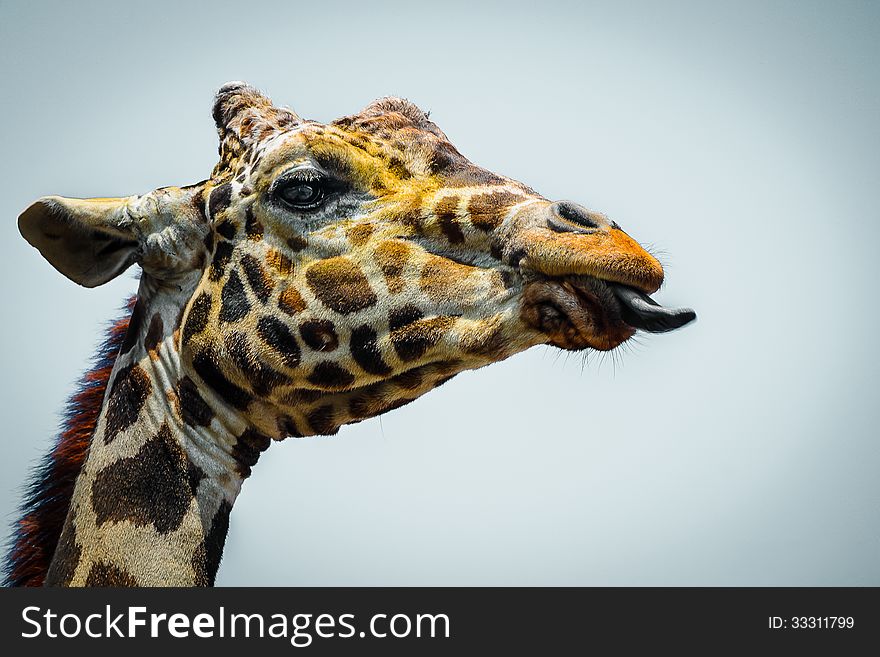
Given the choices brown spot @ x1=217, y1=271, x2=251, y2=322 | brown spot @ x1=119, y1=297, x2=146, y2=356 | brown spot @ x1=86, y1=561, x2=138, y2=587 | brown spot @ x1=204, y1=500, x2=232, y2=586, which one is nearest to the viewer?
brown spot @ x1=86, y1=561, x2=138, y2=587

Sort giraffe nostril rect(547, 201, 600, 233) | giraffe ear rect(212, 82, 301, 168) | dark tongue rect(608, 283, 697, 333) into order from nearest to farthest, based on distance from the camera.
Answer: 1. dark tongue rect(608, 283, 697, 333)
2. giraffe nostril rect(547, 201, 600, 233)
3. giraffe ear rect(212, 82, 301, 168)

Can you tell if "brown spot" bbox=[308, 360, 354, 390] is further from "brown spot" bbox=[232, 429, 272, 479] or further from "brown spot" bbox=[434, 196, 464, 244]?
"brown spot" bbox=[434, 196, 464, 244]

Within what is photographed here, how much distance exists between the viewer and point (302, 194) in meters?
5.43

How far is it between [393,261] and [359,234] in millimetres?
281

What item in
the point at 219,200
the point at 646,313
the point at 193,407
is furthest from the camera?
the point at 219,200

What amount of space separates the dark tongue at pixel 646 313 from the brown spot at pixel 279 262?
186cm

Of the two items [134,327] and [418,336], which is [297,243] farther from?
[134,327]

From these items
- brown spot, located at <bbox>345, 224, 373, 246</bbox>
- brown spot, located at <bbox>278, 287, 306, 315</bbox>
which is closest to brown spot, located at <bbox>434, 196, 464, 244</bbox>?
brown spot, located at <bbox>345, 224, 373, 246</bbox>

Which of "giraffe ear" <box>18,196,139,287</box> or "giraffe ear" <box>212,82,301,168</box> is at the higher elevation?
"giraffe ear" <box>212,82,301,168</box>

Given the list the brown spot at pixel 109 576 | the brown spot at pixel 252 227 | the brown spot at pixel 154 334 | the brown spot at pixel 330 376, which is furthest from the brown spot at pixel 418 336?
the brown spot at pixel 109 576

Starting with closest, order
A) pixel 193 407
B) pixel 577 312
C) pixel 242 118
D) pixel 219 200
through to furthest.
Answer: pixel 577 312
pixel 193 407
pixel 219 200
pixel 242 118

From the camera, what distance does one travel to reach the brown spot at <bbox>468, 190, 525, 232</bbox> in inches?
204

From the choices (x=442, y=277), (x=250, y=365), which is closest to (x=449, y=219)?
(x=442, y=277)

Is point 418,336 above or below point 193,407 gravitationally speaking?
above
